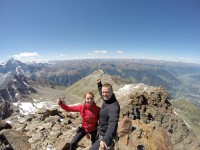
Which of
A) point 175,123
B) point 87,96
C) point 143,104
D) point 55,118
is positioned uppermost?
point 87,96

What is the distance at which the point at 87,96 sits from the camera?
12.5 meters

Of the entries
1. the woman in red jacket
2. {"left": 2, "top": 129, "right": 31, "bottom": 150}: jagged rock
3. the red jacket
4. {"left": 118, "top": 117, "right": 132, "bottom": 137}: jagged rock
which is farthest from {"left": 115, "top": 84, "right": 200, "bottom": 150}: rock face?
{"left": 2, "top": 129, "right": 31, "bottom": 150}: jagged rock

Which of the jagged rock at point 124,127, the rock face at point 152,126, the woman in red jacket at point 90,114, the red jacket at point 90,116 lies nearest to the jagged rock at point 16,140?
the woman in red jacket at point 90,114

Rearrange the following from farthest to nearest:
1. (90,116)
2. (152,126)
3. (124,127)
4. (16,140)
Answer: (152,126) → (124,127) → (16,140) → (90,116)

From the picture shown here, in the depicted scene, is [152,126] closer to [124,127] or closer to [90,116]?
[124,127]

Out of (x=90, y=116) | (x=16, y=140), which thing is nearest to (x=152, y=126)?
(x=90, y=116)

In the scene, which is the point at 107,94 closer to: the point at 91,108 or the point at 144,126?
the point at 91,108

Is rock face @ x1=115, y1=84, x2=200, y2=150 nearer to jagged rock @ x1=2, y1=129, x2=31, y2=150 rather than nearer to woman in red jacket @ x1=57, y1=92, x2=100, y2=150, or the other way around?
woman in red jacket @ x1=57, y1=92, x2=100, y2=150

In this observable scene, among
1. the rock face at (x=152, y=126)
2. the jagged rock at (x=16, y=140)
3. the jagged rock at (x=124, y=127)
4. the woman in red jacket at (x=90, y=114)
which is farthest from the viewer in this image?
the rock face at (x=152, y=126)

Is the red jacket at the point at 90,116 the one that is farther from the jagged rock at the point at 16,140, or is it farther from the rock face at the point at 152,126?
the jagged rock at the point at 16,140

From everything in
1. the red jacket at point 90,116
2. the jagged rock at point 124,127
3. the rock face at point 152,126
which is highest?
the red jacket at point 90,116

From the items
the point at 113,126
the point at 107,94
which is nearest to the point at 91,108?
the point at 107,94

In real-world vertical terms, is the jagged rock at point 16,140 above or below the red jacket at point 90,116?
below

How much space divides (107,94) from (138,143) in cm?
895
